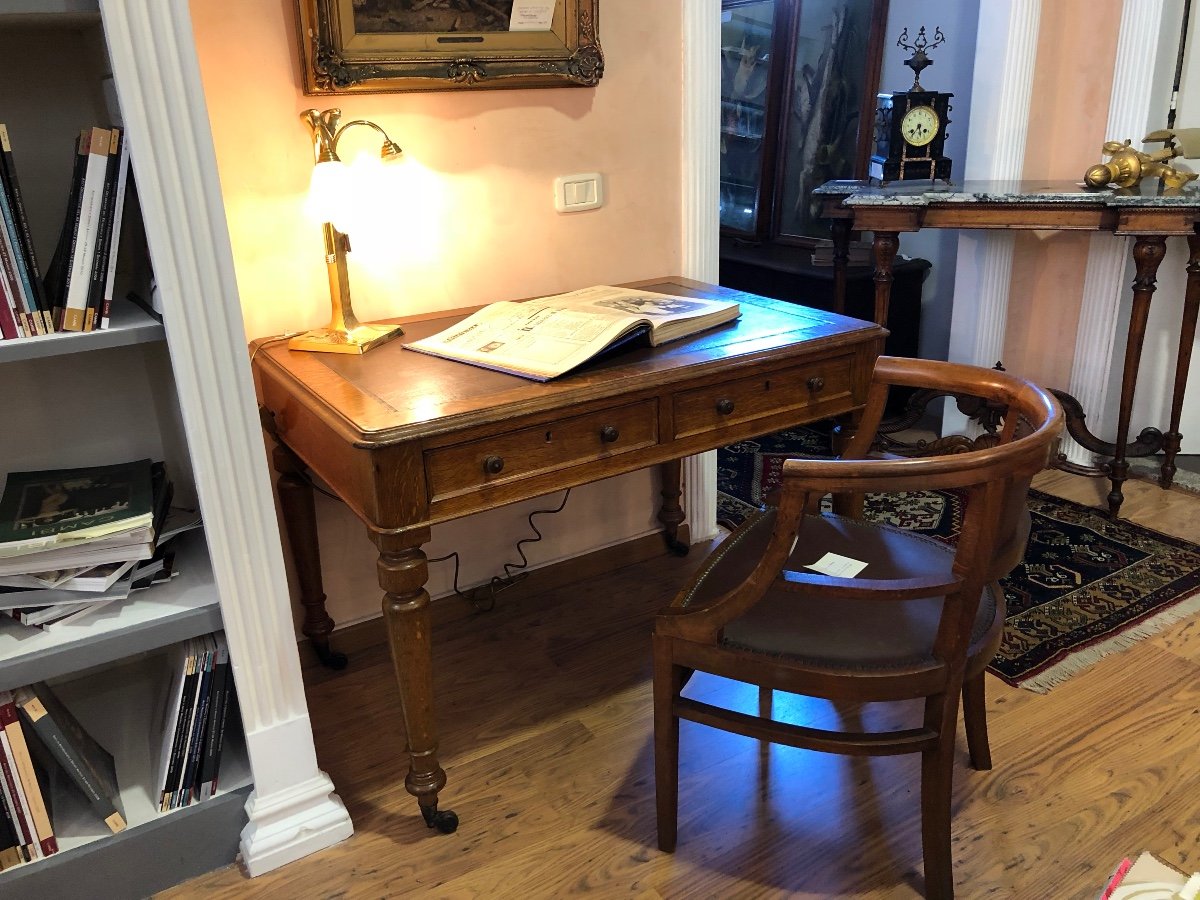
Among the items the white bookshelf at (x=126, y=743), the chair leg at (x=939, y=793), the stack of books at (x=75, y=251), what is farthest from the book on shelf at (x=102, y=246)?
the chair leg at (x=939, y=793)

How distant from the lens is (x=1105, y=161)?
9.61 ft

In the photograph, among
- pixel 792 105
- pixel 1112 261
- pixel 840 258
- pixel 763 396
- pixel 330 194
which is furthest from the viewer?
pixel 792 105

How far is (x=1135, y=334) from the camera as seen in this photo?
2.64 meters

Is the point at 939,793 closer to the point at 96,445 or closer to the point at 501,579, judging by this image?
the point at 501,579

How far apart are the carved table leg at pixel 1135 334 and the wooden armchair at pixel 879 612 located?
4.25ft

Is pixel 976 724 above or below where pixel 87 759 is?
below

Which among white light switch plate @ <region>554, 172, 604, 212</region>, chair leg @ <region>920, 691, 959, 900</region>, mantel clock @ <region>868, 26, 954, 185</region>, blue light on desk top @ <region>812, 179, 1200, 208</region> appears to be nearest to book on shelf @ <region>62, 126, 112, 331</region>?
white light switch plate @ <region>554, 172, 604, 212</region>

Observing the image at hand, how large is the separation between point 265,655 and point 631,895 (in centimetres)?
72

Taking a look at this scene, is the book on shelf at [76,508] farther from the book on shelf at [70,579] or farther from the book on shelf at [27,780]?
the book on shelf at [27,780]

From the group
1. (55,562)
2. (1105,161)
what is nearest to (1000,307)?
(1105,161)

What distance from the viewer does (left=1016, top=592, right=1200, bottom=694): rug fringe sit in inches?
80.7

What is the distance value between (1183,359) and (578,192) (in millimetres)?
1899

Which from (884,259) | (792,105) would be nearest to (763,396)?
(884,259)

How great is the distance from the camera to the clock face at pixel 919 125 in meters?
3.00
